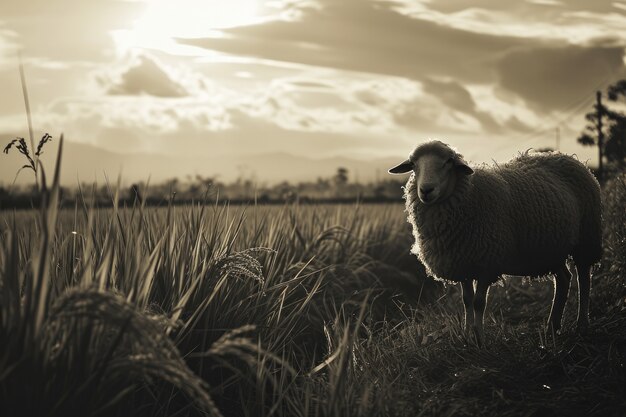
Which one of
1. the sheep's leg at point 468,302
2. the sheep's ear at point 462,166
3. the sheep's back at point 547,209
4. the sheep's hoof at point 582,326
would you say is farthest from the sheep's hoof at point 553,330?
the sheep's ear at point 462,166

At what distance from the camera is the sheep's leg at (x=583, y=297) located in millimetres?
6043

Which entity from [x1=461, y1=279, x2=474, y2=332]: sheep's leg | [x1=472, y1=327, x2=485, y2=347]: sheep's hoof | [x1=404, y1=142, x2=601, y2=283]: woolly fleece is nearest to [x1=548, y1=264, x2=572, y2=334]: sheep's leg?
[x1=404, y1=142, x2=601, y2=283]: woolly fleece

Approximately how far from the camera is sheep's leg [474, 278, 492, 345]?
17.0 ft

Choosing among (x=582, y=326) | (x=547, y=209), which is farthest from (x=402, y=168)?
(x=582, y=326)

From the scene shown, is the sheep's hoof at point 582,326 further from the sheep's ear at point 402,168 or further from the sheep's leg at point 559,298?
the sheep's ear at point 402,168

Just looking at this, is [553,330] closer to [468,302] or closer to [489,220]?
[468,302]

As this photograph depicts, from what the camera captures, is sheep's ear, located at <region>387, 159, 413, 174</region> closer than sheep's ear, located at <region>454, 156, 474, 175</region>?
No

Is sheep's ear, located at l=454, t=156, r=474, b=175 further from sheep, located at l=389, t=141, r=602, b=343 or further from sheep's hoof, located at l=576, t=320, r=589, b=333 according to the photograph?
sheep's hoof, located at l=576, t=320, r=589, b=333

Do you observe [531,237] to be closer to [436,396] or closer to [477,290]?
[477,290]

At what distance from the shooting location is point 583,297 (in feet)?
20.6

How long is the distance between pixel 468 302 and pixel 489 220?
0.67m

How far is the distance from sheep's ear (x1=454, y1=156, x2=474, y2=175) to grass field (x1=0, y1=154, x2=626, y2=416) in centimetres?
127

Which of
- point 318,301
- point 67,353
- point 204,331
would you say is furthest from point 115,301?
point 318,301

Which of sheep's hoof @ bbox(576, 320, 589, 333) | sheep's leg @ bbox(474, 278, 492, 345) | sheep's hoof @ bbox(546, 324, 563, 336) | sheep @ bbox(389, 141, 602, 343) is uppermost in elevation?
sheep @ bbox(389, 141, 602, 343)
